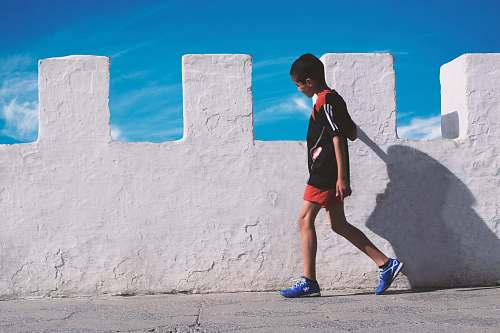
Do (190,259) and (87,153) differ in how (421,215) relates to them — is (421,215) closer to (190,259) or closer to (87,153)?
(190,259)

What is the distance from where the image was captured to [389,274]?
15.2 feet

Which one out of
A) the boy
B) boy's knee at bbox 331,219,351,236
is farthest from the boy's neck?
boy's knee at bbox 331,219,351,236

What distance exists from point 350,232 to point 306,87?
42.8 inches

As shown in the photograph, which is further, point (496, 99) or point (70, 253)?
point (496, 99)

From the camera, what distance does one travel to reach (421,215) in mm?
5012

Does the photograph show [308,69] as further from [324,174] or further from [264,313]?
[264,313]

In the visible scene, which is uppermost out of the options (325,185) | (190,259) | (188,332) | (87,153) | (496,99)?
(496,99)

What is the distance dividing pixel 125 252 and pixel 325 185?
62.1 inches

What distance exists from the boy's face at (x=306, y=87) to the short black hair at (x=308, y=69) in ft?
0.07

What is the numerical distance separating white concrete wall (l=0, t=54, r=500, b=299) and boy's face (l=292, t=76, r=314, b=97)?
37cm

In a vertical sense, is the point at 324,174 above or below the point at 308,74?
below

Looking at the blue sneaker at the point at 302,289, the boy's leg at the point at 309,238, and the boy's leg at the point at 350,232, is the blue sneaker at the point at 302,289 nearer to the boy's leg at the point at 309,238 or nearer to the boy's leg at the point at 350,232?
the boy's leg at the point at 309,238

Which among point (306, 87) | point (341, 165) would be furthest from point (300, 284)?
point (306, 87)

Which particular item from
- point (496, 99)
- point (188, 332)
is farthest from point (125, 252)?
point (496, 99)
